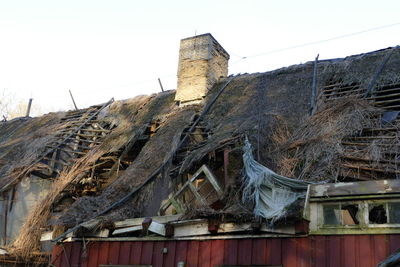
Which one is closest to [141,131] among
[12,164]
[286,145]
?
[12,164]

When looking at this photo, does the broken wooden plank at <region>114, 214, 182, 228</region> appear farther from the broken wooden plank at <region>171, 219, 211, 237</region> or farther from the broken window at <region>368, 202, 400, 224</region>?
the broken window at <region>368, 202, 400, 224</region>

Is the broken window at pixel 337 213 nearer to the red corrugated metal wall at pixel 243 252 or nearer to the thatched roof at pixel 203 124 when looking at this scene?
the red corrugated metal wall at pixel 243 252

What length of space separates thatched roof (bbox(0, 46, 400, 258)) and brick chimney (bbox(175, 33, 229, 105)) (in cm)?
33

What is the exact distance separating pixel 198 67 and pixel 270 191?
7275mm

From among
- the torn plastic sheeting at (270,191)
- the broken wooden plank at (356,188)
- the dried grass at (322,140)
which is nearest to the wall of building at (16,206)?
the torn plastic sheeting at (270,191)

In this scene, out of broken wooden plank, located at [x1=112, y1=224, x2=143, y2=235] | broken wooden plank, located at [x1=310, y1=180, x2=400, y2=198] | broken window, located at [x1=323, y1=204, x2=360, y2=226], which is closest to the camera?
broken wooden plank, located at [x1=310, y1=180, x2=400, y2=198]

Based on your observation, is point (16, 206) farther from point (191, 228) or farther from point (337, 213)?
point (337, 213)

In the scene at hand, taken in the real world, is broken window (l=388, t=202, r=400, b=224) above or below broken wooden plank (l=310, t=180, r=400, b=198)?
below

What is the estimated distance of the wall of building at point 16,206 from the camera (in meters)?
12.4

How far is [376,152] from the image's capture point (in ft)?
24.8

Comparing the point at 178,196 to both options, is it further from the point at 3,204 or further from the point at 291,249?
the point at 3,204

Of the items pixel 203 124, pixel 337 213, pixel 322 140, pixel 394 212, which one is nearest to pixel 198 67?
pixel 203 124

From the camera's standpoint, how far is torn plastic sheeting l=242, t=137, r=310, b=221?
23.8 feet

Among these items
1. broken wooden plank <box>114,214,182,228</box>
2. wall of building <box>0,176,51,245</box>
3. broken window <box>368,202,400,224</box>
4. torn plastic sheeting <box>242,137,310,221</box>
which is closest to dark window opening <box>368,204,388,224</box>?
broken window <box>368,202,400,224</box>
